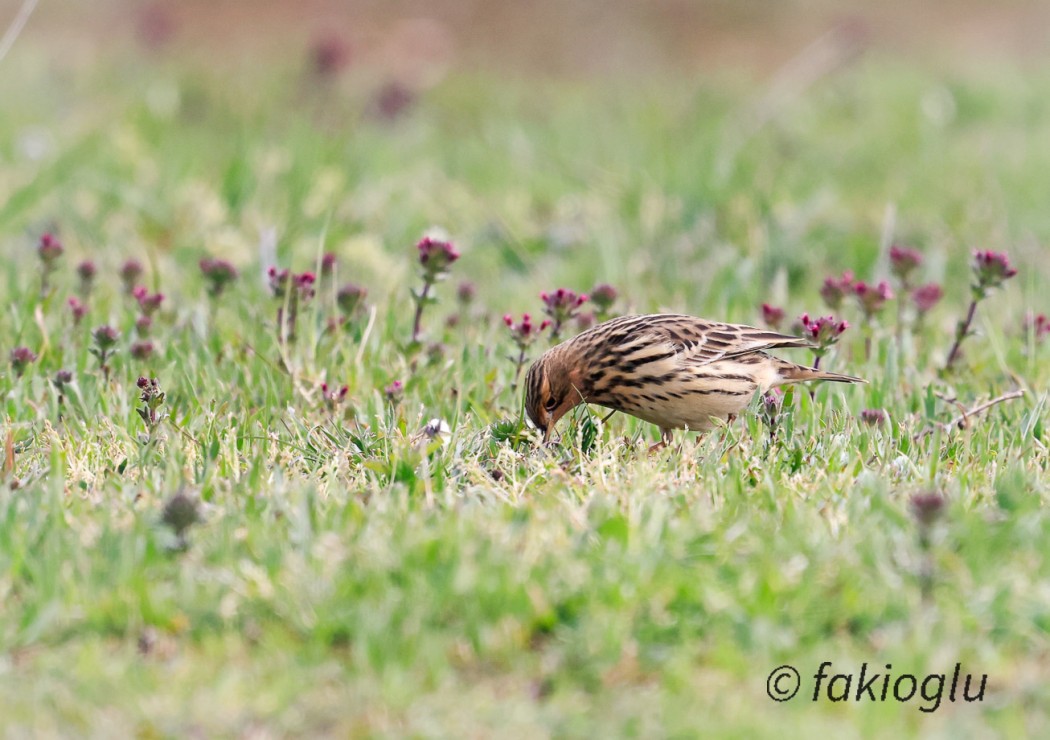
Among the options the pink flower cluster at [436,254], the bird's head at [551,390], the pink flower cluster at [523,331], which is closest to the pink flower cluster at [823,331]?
the bird's head at [551,390]

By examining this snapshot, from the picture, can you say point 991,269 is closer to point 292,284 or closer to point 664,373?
point 664,373

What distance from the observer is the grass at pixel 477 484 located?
3289 mm

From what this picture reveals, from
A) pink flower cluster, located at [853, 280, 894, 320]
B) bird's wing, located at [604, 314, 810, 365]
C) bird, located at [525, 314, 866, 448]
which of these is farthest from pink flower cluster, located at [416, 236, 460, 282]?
pink flower cluster, located at [853, 280, 894, 320]

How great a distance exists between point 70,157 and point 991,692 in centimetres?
643

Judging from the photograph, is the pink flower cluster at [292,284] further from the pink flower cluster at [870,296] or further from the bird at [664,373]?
the pink flower cluster at [870,296]

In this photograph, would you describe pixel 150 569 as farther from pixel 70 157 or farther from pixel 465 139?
pixel 465 139

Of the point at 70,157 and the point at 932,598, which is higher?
the point at 70,157

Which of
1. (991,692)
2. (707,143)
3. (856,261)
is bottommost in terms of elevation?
(991,692)

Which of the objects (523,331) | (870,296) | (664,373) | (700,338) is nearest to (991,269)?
(870,296)

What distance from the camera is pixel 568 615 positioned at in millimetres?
3516

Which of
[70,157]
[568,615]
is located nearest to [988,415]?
[568,615]

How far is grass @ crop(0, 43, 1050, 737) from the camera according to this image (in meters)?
3.29

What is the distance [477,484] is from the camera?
4.46 metres

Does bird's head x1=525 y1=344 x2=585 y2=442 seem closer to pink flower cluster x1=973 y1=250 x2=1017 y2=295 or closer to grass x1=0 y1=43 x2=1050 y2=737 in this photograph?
grass x1=0 y1=43 x2=1050 y2=737
